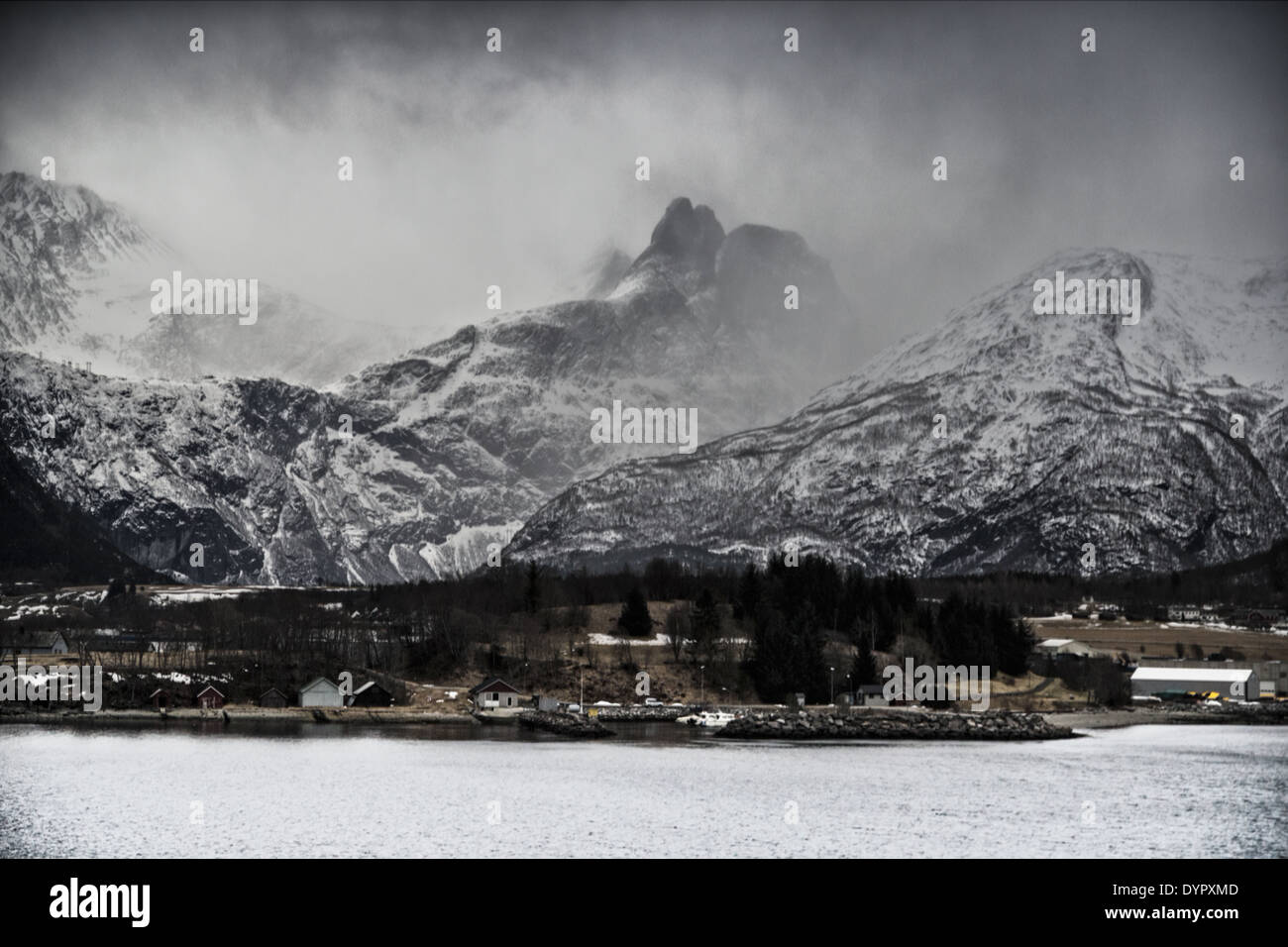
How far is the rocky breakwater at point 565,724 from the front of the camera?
131875 millimetres

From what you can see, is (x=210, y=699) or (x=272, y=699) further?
(x=272, y=699)

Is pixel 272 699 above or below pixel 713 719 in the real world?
above

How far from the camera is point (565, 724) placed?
5335 inches

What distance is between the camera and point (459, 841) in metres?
70.0

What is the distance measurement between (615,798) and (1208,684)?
13418cm

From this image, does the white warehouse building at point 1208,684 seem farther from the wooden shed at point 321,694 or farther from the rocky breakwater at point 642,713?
the wooden shed at point 321,694

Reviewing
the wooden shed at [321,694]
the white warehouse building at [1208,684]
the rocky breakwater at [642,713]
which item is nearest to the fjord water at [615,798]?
the rocky breakwater at [642,713]

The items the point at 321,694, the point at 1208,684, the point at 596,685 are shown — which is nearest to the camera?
the point at 321,694

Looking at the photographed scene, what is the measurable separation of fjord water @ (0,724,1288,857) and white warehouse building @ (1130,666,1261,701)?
71.3 m

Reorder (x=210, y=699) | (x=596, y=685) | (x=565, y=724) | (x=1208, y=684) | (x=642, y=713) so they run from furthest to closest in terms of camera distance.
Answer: (x=1208, y=684) → (x=596, y=685) → (x=210, y=699) → (x=642, y=713) → (x=565, y=724)

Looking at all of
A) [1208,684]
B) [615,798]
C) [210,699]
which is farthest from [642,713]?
[1208,684]

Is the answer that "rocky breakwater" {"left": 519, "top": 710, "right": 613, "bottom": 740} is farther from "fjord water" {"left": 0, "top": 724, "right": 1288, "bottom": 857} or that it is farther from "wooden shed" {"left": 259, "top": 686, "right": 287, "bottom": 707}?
"wooden shed" {"left": 259, "top": 686, "right": 287, "bottom": 707}

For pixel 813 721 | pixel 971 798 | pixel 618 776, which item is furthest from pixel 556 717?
pixel 971 798

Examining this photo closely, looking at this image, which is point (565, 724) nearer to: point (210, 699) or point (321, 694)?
point (321, 694)
